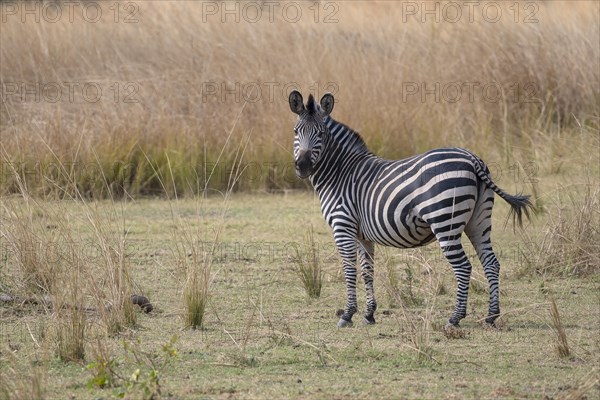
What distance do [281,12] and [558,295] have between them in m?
10.2

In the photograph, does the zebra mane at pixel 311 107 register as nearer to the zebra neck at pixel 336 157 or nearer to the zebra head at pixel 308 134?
the zebra head at pixel 308 134

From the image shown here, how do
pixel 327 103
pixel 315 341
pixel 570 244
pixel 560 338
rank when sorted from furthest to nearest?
pixel 570 244 < pixel 327 103 < pixel 315 341 < pixel 560 338

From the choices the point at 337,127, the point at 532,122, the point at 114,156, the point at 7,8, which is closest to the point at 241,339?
the point at 337,127

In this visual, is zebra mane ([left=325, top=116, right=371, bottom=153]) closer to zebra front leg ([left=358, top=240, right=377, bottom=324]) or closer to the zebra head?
the zebra head

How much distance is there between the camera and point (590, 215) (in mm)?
8734

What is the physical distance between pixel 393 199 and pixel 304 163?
72 centimetres

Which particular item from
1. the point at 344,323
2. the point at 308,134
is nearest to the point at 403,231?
the point at 344,323

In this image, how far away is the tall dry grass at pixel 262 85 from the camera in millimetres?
12914

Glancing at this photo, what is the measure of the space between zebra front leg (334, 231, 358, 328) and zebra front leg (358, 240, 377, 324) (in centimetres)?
9

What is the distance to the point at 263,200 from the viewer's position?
12555 millimetres

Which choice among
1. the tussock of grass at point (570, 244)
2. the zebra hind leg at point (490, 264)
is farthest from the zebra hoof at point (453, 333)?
the tussock of grass at point (570, 244)

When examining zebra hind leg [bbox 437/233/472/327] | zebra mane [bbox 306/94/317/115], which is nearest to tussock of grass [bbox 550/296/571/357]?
zebra hind leg [bbox 437/233/472/327]

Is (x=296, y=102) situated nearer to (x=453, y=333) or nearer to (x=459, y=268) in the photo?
(x=459, y=268)

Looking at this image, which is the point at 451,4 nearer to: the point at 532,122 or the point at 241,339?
the point at 532,122
